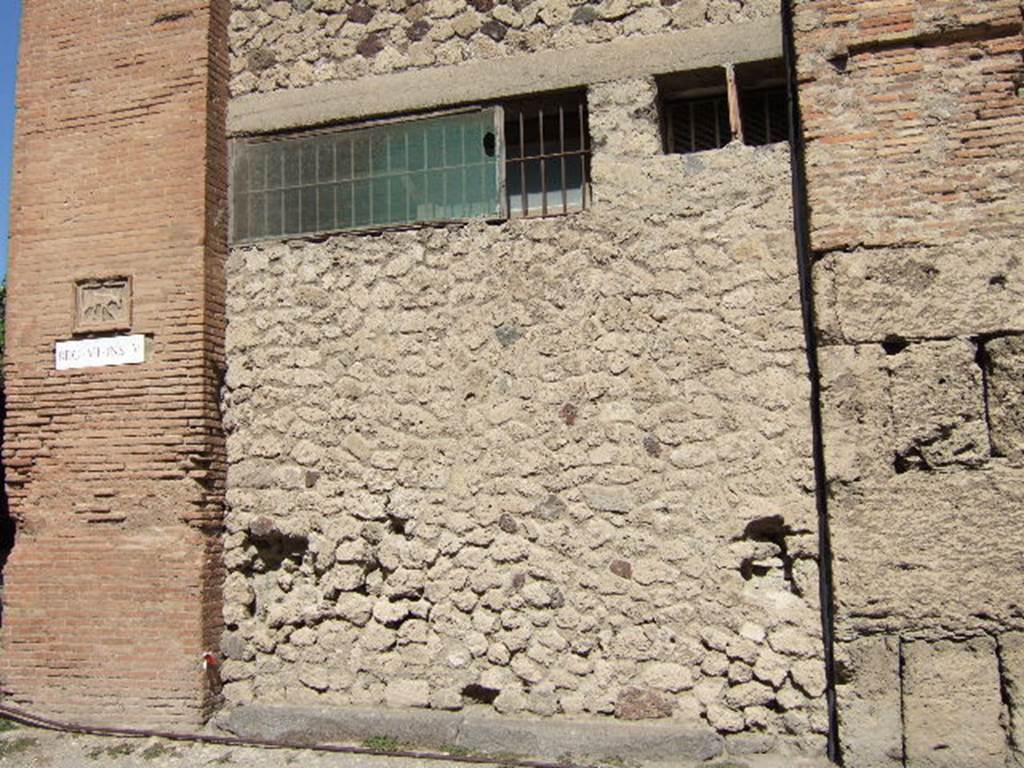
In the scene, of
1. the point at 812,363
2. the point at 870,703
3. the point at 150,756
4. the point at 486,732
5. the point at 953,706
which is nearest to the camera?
the point at 953,706

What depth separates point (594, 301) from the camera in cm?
575

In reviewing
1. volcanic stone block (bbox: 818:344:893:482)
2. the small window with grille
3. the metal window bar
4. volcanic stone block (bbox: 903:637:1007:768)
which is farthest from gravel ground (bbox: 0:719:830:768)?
the small window with grille

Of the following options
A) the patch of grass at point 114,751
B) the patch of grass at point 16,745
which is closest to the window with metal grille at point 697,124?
the patch of grass at point 114,751

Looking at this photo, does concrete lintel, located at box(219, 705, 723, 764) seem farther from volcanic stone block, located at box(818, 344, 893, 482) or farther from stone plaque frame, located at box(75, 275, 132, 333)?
stone plaque frame, located at box(75, 275, 132, 333)

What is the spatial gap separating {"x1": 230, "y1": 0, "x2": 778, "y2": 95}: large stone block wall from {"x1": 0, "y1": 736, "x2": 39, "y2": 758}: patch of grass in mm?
4336

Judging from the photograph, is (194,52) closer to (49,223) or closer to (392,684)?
(49,223)

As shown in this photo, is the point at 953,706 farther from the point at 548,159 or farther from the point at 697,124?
the point at 548,159

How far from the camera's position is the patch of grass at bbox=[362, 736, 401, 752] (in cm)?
551

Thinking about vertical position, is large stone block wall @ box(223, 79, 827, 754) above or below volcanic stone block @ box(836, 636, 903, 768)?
above

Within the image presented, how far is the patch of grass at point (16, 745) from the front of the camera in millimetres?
5633

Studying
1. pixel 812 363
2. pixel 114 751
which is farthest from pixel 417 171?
pixel 114 751

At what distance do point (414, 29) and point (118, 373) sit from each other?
295cm

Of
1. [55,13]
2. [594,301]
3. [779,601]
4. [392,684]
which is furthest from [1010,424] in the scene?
[55,13]

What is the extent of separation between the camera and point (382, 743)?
5547 millimetres
